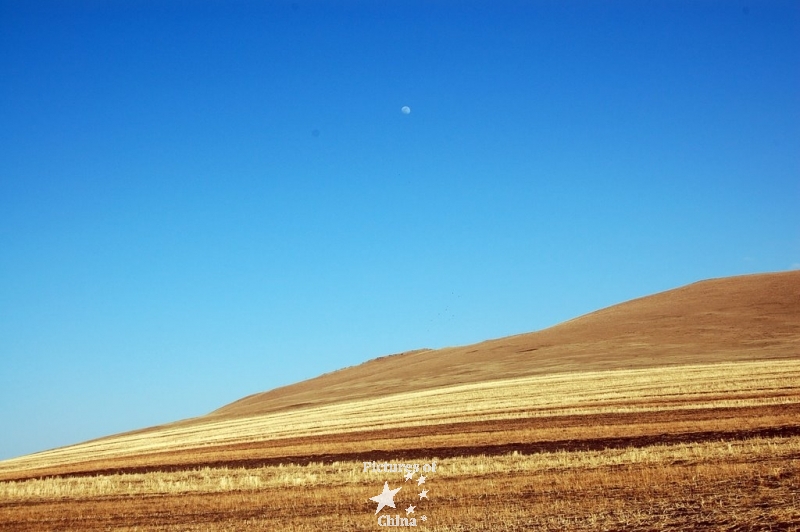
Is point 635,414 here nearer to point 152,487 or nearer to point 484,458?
point 484,458

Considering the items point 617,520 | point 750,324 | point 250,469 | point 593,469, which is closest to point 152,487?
point 250,469

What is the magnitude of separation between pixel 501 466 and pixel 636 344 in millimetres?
Result: 45322

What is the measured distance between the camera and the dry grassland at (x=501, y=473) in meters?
13.9

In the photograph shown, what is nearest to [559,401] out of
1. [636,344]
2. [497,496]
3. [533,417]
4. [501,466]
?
[533,417]

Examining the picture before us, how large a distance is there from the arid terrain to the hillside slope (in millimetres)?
5273

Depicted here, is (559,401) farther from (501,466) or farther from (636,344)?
(636,344)

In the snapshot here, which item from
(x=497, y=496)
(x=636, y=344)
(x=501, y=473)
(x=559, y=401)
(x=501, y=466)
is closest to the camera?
(x=497, y=496)

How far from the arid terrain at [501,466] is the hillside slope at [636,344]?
527cm

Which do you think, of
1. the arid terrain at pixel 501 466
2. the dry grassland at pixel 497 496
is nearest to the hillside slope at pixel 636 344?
the arid terrain at pixel 501 466

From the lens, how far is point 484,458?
67.2ft

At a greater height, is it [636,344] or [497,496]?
[636,344]

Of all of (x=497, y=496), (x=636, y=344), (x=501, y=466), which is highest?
(x=636, y=344)

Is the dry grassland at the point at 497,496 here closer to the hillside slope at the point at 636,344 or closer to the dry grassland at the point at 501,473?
the dry grassland at the point at 501,473

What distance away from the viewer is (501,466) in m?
19.0
